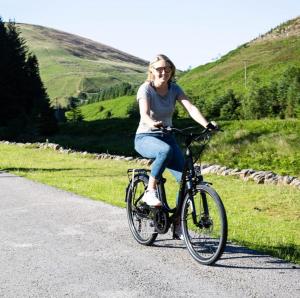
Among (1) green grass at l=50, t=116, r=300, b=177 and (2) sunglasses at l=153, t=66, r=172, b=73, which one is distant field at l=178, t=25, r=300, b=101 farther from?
(2) sunglasses at l=153, t=66, r=172, b=73

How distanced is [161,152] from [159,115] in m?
0.52

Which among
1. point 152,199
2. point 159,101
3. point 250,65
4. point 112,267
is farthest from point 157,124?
point 250,65

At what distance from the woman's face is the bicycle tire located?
1451mm

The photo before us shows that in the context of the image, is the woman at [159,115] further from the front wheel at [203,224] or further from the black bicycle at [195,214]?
the front wheel at [203,224]

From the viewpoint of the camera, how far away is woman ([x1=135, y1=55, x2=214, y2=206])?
22.4 ft

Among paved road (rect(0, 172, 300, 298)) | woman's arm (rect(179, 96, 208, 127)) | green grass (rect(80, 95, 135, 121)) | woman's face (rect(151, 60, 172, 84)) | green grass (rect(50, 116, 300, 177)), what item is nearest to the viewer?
paved road (rect(0, 172, 300, 298))

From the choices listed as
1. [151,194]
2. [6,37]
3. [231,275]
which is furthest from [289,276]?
[6,37]

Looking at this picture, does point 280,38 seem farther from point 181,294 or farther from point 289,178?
point 181,294

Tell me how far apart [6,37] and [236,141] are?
45080 millimetres

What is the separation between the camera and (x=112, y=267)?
246 inches

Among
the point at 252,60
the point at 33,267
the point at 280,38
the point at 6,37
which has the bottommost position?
the point at 33,267

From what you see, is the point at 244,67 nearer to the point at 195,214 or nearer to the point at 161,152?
the point at 161,152

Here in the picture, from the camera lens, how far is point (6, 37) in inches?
2886

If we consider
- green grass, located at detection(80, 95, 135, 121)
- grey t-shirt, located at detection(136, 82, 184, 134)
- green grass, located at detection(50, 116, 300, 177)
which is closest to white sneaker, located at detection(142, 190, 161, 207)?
grey t-shirt, located at detection(136, 82, 184, 134)
